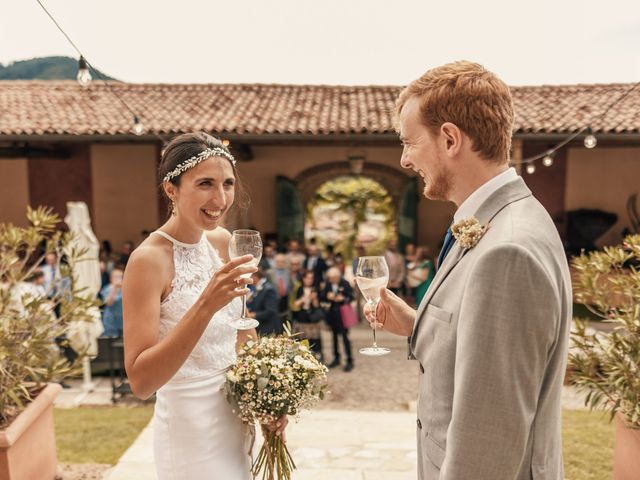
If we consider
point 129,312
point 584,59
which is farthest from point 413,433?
point 584,59

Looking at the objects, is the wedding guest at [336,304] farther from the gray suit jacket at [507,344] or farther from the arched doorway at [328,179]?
the gray suit jacket at [507,344]

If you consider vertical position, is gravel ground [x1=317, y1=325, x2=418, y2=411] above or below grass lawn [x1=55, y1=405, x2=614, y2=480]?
below

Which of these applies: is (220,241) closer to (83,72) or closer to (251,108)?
(83,72)

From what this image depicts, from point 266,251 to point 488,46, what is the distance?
704 centimetres

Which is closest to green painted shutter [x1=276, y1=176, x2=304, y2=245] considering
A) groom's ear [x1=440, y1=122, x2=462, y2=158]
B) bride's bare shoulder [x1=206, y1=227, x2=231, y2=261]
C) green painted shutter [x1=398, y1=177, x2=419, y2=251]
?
green painted shutter [x1=398, y1=177, x2=419, y2=251]

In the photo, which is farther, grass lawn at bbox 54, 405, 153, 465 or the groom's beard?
grass lawn at bbox 54, 405, 153, 465

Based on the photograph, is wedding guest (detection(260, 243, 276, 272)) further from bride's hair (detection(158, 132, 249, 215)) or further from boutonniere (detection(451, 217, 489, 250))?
boutonniere (detection(451, 217, 489, 250))

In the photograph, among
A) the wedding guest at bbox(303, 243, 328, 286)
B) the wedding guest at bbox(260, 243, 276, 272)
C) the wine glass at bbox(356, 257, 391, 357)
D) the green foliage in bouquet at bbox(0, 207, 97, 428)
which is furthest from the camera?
the wedding guest at bbox(260, 243, 276, 272)

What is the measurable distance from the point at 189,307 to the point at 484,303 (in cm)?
131

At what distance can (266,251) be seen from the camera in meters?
9.92

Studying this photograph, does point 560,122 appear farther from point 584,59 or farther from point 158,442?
point 158,442

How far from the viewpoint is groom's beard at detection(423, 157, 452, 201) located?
1358mm

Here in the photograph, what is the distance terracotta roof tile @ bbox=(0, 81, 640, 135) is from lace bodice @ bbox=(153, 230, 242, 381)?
25.9 ft

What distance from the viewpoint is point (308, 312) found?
303 inches
